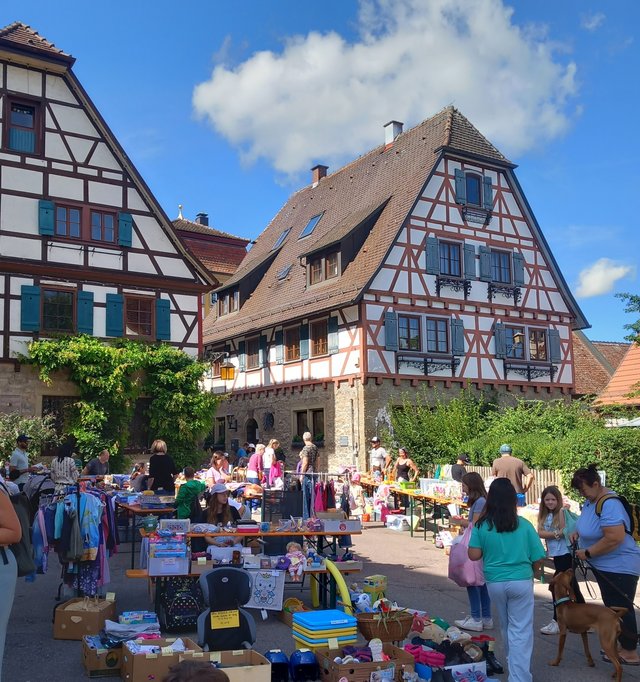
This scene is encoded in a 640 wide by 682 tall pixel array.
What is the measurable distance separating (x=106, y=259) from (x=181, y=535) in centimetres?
1431

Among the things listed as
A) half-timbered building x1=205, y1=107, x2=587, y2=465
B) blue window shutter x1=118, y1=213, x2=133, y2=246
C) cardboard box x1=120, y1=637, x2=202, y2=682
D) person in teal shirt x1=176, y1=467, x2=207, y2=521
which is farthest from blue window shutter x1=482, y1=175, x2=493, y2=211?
cardboard box x1=120, y1=637, x2=202, y2=682

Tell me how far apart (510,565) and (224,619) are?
2.28 meters

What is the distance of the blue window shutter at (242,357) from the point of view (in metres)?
29.2

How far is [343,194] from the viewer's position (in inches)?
1164

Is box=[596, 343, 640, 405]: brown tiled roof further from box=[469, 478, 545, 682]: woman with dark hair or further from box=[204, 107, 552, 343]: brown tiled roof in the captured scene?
box=[469, 478, 545, 682]: woman with dark hair

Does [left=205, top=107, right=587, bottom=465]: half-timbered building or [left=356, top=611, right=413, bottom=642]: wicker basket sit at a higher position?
[left=205, top=107, right=587, bottom=465]: half-timbered building

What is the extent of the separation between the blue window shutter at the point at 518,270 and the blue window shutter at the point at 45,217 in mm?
14746

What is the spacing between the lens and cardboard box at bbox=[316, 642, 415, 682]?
5910 millimetres

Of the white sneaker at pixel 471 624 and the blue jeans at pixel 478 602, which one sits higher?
the blue jeans at pixel 478 602

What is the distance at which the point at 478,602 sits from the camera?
8195 millimetres

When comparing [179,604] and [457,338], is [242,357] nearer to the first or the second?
[457,338]

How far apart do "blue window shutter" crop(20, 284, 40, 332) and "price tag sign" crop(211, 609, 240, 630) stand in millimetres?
15364

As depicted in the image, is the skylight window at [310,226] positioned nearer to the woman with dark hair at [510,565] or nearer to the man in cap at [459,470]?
the man in cap at [459,470]

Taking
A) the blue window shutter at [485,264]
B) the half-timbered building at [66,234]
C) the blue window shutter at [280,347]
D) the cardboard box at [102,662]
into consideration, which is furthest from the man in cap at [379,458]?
the cardboard box at [102,662]
